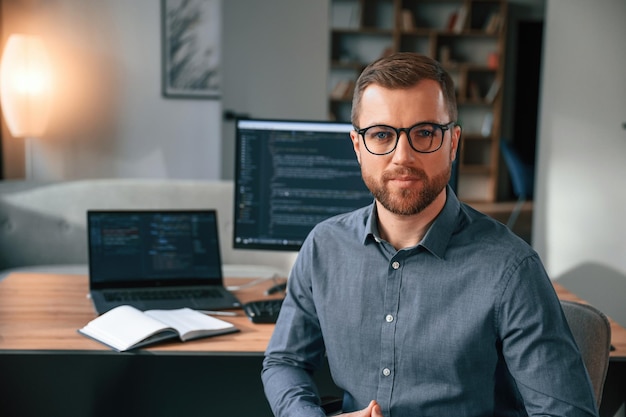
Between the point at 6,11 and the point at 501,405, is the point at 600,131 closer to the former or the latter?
the point at 501,405

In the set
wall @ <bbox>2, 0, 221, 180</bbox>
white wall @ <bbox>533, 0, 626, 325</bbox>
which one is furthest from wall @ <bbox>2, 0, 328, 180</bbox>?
white wall @ <bbox>533, 0, 626, 325</bbox>

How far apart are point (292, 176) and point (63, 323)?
28.6 inches

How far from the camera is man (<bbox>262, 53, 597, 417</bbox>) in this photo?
1.24 m

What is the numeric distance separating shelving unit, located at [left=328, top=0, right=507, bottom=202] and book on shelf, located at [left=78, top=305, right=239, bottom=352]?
669 centimetres

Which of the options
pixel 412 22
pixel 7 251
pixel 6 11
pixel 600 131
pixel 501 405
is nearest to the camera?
pixel 501 405

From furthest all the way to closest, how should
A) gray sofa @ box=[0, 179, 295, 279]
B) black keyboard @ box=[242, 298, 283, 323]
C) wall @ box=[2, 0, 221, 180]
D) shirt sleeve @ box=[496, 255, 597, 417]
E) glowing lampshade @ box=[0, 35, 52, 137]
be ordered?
wall @ box=[2, 0, 221, 180], glowing lampshade @ box=[0, 35, 52, 137], gray sofa @ box=[0, 179, 295, 279], black keyboard @ box=[242, 298, 283, 323], shirt sleeve @ box=[496, 255, 597, 417]

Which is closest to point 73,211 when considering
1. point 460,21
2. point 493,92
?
point 460,21

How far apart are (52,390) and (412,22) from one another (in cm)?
741

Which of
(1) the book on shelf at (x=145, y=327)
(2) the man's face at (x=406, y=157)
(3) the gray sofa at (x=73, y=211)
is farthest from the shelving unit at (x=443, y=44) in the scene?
(2) the man's face at (x=406, y=157)

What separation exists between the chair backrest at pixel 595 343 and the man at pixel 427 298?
6.0 inches

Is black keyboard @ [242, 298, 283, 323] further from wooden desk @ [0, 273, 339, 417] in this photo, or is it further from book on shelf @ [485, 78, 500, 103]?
book on shelf @ [485, 78, 500, 103]

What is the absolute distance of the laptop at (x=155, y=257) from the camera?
6.87 feet

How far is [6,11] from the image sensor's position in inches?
188

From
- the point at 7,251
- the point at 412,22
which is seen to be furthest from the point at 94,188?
the point at 412,22
